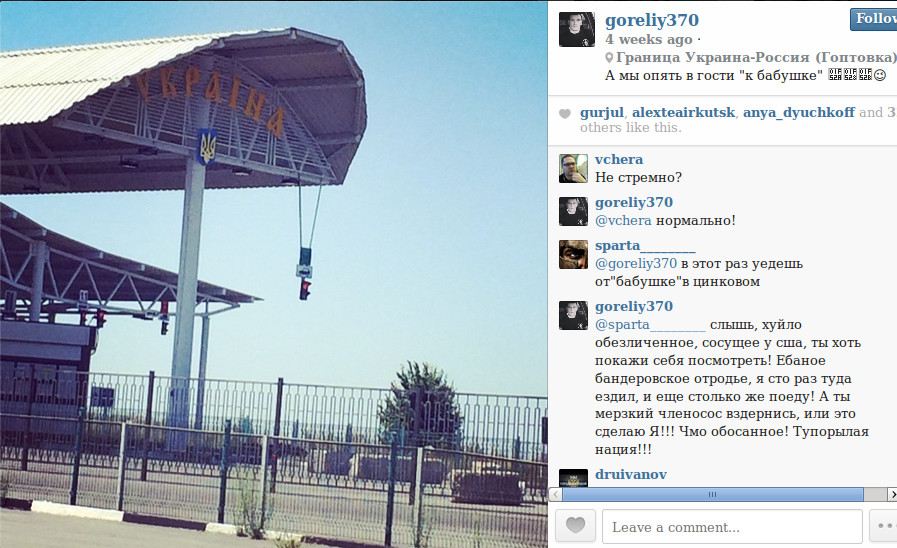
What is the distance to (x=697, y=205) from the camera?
7168 mm

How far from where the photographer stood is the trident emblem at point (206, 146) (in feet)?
119

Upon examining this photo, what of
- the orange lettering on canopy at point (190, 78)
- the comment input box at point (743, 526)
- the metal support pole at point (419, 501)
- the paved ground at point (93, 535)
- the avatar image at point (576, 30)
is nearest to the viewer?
the comment input box at point (743, 526)

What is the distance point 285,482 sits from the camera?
16125 millimetres

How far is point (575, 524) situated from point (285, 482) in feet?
31.5

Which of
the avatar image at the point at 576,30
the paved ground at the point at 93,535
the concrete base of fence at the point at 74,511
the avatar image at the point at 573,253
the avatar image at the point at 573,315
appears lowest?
the paved ground at the point at 93,535

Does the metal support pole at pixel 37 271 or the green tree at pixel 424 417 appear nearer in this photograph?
the green tree at pixel 424 417

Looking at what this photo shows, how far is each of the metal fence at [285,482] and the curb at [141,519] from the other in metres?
0.22

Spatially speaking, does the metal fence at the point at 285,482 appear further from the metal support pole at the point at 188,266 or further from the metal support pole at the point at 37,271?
the metal support pole at the point at 37,271

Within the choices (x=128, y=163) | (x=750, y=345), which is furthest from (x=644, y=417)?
(x=128, y=163)

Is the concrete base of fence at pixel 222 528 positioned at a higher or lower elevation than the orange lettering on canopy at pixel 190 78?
lower

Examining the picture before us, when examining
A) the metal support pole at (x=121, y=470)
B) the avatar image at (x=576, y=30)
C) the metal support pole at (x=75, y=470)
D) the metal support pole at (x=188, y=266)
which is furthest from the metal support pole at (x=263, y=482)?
the metal support pole at (x=188, y=266)

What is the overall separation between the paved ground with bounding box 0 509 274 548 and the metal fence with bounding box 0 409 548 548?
0.74 meters

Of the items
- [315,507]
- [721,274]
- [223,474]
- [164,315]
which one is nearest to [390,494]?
[315,507]

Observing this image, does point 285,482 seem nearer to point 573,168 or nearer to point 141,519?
point 141,519
